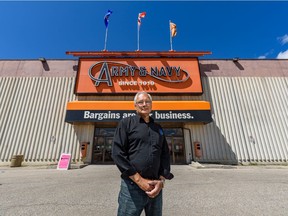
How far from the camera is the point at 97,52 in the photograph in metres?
13.0

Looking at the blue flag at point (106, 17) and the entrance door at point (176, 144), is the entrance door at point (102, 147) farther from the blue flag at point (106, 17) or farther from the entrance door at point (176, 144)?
the blue flag at point (106, 17)

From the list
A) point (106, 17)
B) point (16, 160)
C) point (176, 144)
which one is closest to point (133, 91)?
point (176, 144)

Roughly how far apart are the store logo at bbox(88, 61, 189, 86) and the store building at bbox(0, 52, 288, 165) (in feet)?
0.27

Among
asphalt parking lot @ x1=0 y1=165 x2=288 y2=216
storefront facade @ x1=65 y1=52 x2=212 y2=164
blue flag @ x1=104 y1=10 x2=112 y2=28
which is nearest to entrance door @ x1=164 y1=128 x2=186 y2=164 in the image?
storefront facade @ x1=65 y1=52 x2=212 y2=164

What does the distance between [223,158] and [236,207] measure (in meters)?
8.81

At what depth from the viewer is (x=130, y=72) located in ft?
41.2

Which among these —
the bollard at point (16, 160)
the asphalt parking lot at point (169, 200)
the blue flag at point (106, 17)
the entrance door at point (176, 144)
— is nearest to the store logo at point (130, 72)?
the entrance door at point (176, 144)

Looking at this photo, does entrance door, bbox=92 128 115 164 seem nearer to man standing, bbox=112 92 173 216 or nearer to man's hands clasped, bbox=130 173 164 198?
man standing, bbox=112 92 173 216

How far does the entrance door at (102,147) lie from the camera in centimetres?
1154

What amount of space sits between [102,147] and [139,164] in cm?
1107

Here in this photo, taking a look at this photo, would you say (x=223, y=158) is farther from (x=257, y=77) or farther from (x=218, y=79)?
(x=257, y=77)

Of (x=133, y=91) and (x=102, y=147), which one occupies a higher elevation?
(x=133, y=91)

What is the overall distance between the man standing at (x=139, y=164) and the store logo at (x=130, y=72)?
1109 centimetres

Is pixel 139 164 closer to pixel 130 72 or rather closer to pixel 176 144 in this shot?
pixel 176 144
